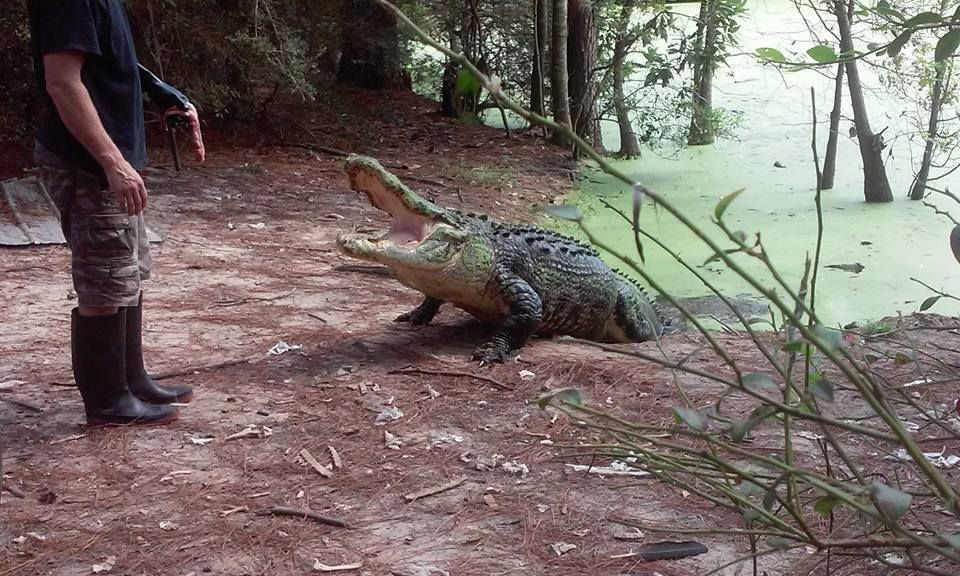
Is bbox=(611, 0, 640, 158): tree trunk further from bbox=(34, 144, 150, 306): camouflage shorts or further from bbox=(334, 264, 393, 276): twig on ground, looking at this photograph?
bbox=(34, 144, 150, 306): camouflage shorts

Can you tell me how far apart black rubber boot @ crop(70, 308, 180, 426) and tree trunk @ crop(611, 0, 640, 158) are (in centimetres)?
678

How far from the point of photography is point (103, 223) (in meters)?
2.69

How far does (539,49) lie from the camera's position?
8.92 metres

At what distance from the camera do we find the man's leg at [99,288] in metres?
2.68

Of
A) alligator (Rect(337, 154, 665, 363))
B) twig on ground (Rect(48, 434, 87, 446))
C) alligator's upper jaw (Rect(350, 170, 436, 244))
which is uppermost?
alligator's upper jaw (Rect(350, 170, 436, 244))

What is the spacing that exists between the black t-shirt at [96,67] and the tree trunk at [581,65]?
6639 mm

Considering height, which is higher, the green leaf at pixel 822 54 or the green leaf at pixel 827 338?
the green leaf at pixel 822 54

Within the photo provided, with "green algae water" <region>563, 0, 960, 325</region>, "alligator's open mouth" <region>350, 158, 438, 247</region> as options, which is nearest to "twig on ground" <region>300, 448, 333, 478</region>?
"alligator's open mouth" <region>350, 158, 438, 247</region>

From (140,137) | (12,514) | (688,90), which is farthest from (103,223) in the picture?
(688,90)

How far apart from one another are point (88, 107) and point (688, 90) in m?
7.16

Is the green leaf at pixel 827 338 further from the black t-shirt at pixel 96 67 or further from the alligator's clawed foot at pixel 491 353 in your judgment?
the alligator's clawed foot at pixel 491 353

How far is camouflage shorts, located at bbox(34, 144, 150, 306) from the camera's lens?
267cm

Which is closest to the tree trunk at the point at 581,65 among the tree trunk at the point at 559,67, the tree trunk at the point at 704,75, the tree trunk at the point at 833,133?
the tree trunk at the point at 559,67

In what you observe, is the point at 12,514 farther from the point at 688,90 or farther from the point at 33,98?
the point at 688,90
